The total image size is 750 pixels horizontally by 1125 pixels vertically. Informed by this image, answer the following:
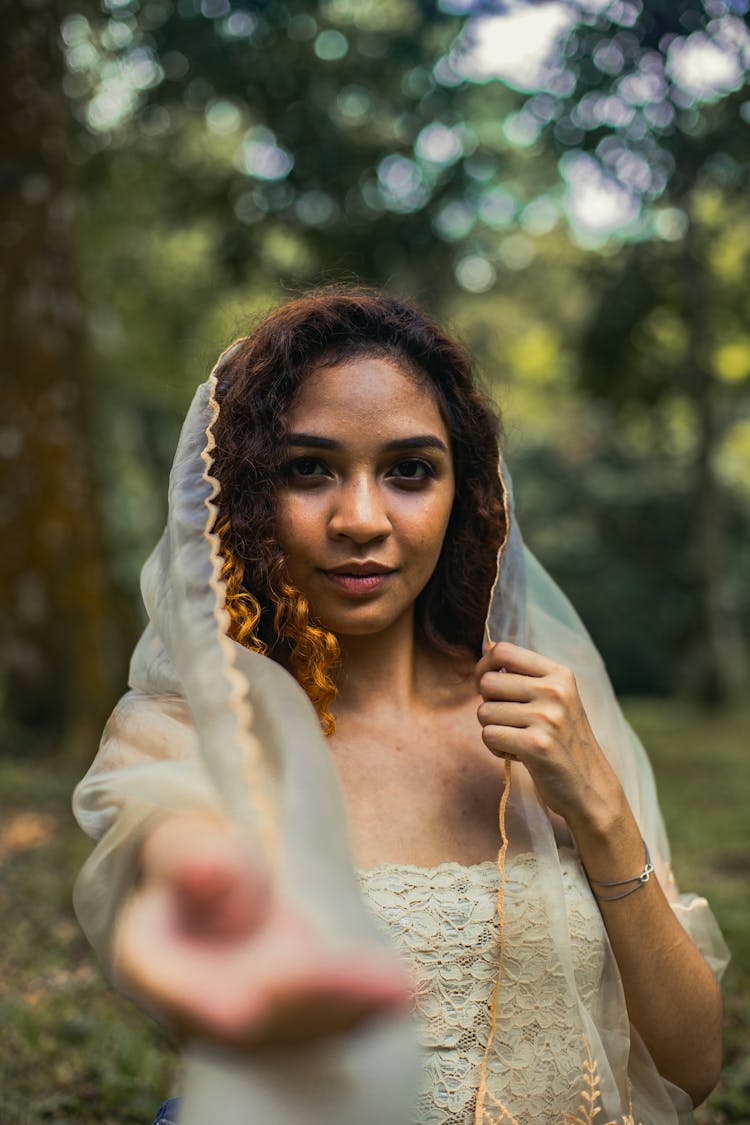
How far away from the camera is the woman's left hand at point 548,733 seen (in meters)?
1.87

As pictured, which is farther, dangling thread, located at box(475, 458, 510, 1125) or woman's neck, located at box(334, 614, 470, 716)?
woman's neck, located at box(334, 614, 470, 716)

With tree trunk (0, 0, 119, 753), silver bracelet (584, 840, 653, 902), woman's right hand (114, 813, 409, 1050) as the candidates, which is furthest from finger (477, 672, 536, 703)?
tree trunk (0, 0, 119, 753)

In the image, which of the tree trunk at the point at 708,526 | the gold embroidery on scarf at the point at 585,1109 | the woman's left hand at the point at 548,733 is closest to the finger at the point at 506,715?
the woman's left hand at the point at 548,733

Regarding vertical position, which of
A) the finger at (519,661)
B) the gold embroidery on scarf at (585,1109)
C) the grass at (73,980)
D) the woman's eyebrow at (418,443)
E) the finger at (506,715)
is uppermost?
the woman's eyebrow at (418,443)

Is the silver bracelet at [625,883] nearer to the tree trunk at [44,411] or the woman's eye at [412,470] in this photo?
the woman's eye at [412,470]

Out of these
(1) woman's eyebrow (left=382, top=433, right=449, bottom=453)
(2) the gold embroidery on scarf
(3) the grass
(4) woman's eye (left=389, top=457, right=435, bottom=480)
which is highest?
(1) woman's eyebrow (left=382, top=433, right=449, bottom=453)

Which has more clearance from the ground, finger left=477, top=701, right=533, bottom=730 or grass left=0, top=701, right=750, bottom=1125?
finger left=477, top=701, right=533, bottom=730

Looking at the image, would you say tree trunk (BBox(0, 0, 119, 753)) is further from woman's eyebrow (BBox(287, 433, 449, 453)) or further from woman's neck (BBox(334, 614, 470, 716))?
woman's eyebrow (BBox(287, 433, 449, 453))

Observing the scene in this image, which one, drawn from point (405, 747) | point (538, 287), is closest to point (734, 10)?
point (405, 747)

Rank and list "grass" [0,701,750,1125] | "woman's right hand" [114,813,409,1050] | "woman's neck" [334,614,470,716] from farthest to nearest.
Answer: "grass" [0,701,750,1125], "woman's neck" [334,614,470,716], "woman's right hand" [114,813,409,1050]

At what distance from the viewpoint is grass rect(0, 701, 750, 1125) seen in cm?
319

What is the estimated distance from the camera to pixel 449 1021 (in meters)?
1.88

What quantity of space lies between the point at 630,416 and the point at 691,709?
12.1 ft

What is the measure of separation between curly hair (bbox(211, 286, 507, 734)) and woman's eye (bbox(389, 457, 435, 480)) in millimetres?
164
